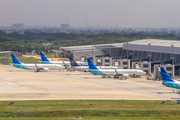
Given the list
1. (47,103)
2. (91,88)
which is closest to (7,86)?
(91,88)

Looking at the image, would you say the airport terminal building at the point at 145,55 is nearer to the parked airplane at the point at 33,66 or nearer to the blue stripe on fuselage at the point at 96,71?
the blue stripe on fuselage at the point at 96,71

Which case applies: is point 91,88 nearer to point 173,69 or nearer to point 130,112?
point 130,112

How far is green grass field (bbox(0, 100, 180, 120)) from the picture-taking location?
43312 millimetres

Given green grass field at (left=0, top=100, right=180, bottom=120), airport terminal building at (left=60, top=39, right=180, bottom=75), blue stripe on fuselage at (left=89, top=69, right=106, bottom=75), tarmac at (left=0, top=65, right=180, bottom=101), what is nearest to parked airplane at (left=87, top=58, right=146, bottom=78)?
blue stripe on fuselage at (left=89, top=69, right=106, bottom=75)

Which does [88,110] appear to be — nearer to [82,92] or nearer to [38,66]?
[82,92]

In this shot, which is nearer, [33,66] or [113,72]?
[113,72]

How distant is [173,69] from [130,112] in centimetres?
4863

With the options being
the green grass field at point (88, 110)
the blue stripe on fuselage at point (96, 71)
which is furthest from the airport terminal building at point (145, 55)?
the green grass field at point (88, 110)

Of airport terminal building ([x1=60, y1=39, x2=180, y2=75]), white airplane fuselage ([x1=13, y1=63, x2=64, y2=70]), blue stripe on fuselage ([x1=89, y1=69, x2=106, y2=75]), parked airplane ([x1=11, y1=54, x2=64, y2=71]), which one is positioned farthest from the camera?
white airplane fuselage ([x1=13, y1=63, x2=64, y2=70])

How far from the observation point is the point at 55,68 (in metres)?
109

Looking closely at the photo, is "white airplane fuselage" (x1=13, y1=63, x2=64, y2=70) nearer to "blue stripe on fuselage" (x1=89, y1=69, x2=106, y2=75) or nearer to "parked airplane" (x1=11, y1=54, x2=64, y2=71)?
"parked airplane" (x1=11, y1=54, x2=64, y2=71)

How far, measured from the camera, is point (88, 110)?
45062 millimetres

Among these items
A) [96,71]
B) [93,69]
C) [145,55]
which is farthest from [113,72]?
[145,55]

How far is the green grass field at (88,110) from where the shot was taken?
43.3m
